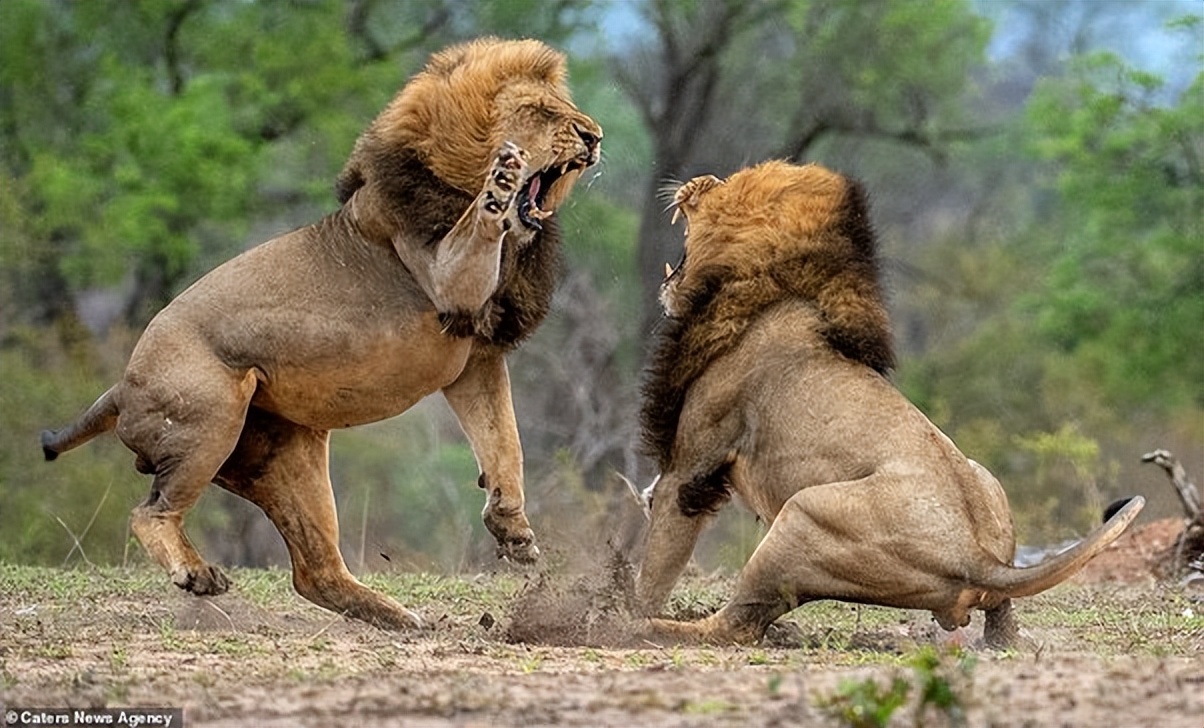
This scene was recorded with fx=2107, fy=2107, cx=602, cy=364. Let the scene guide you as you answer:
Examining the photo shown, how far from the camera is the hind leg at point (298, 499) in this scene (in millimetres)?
7473

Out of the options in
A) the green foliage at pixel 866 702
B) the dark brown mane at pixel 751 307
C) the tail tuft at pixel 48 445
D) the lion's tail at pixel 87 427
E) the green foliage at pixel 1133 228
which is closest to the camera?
the green foliage at pixel 866 702

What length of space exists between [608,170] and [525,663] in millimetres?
13347

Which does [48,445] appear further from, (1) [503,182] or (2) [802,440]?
(2) [802,440]

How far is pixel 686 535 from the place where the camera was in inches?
269

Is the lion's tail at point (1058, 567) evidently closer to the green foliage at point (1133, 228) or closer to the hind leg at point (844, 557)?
the hind leg at point (844, 557)

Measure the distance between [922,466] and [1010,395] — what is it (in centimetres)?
1704

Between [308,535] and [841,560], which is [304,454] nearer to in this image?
[308,535]

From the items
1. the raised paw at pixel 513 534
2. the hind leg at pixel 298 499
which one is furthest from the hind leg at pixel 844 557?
the hind leg at pixel 298 499

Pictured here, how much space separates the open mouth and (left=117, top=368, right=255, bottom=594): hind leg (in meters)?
1.12

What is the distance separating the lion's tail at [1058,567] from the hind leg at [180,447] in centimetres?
256

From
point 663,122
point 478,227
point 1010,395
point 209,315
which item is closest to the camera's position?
point 478,227

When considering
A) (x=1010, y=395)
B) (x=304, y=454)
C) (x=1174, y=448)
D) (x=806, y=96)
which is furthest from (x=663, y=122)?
(x=304, y=454)

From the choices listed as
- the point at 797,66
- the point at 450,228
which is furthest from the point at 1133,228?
the point at 450,228

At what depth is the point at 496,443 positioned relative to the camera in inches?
287
